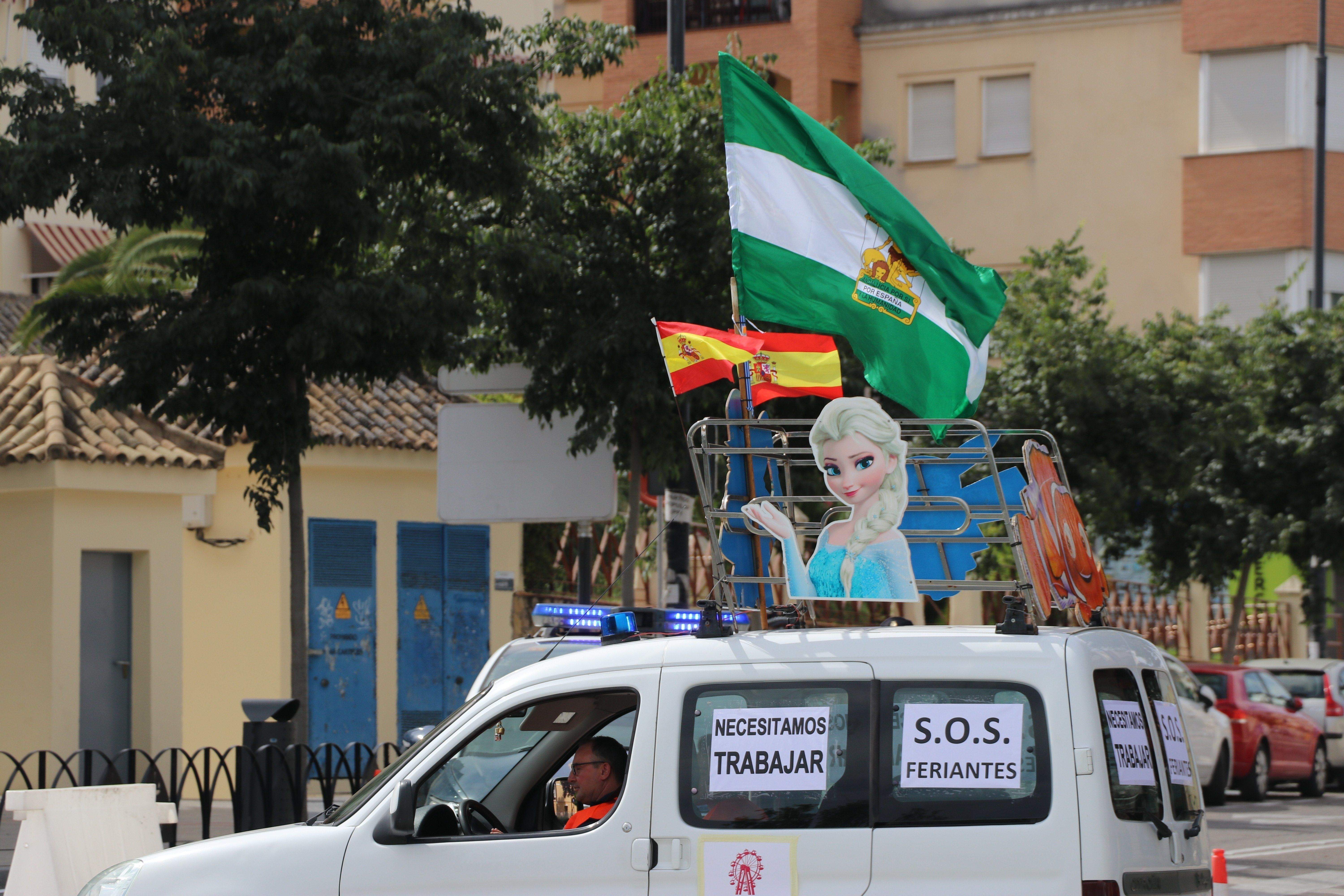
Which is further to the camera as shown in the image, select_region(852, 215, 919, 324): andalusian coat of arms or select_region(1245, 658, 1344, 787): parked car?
select_region(1245, 658, 1344, 787): parked car

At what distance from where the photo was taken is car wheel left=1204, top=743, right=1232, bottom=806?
780 inches

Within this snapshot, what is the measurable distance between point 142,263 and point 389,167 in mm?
8791

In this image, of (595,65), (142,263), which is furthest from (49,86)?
(142,263)

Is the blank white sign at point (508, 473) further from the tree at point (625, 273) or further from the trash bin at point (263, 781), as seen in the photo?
the trash bin at point (263, 781)

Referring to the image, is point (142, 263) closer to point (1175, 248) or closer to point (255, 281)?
point (255, 281)

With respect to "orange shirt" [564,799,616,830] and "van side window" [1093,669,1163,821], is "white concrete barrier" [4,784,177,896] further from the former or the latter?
"van side window" [1093,669,1163,821]

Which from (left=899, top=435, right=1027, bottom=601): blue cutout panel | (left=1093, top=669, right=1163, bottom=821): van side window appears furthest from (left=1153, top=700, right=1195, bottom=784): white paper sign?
(left=899, top=435, right=1027, bottom=601): blue cutout panel

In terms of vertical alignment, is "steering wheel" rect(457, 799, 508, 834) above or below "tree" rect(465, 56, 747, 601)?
below

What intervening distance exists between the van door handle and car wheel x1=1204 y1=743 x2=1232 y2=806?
15342 millimetres

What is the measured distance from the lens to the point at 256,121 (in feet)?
46.1

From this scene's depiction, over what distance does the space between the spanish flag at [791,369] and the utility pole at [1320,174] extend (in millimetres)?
22815

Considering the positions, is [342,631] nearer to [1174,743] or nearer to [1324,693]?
[1324,693]

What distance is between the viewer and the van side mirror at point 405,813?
5992 millimetres

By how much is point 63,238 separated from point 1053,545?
32679 mm
